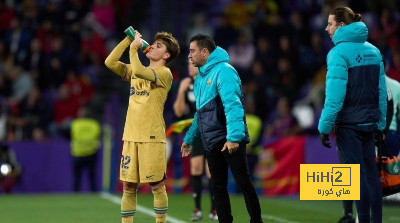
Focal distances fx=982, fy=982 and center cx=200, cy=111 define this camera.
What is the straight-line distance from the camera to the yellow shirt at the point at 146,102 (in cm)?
997

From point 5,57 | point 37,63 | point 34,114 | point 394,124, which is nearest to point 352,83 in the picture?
point 394,124

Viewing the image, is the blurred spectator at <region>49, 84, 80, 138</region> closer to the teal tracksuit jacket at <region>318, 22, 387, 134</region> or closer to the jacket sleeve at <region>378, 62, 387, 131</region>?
the jacket sleeve at <region>378, 62, 387, 131</region>

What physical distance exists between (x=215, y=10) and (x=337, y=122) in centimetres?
1557

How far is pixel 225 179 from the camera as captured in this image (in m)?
9.88

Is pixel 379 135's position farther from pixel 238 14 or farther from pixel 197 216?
pixel 238 14

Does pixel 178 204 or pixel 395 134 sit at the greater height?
pixel 395 134

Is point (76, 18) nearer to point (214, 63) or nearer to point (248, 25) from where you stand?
point (248, 25)

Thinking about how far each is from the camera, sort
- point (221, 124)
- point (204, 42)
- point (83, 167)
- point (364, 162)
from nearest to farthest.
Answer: point (364, 162), point (221, 124), point (204, 42), point (83, 167)

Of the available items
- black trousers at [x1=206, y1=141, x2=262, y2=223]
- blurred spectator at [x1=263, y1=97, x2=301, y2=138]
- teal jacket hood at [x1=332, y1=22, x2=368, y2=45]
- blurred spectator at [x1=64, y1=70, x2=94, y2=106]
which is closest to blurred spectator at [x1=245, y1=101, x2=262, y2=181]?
blurred spectator at [x1=263, y1=97, x2=301, y2=138]

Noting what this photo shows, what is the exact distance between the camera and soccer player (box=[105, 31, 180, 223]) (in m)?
9.92

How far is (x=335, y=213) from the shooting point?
47.4 ft

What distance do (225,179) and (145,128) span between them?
96 centimetres

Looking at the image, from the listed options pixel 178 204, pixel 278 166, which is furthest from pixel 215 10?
pixel 178 204

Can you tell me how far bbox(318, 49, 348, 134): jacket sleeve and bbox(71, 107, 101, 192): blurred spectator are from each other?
1096 cm
